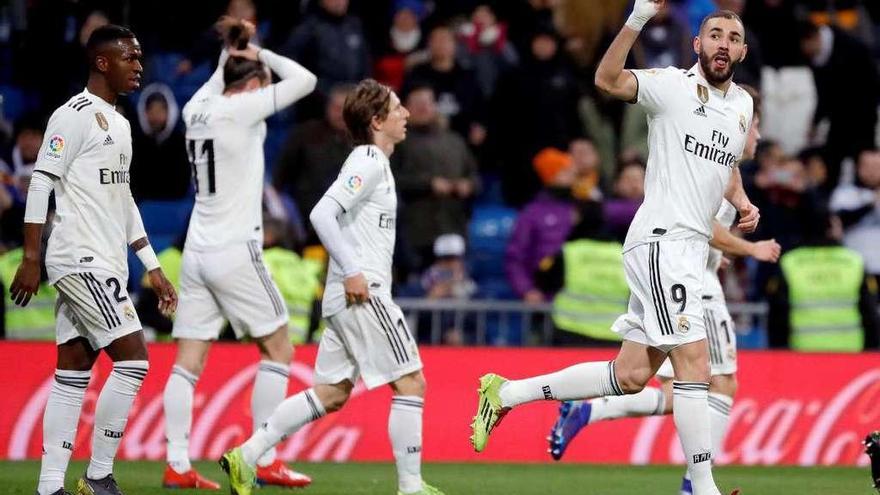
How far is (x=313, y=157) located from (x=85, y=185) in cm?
680

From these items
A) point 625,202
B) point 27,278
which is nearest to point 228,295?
point 27,278

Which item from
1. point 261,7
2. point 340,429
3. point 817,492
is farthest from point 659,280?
point 261,7

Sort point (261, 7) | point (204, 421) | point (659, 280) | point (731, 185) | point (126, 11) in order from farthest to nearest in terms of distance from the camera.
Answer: point (261, 7) → point (126, 11) → point (204, 421) → point (731, 185) → point (659, 280)

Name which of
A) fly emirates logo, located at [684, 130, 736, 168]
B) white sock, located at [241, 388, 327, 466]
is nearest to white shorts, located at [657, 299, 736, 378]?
fly emirates logo, located at [684, 130, 736, 168]

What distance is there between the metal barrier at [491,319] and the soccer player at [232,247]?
3.53 m

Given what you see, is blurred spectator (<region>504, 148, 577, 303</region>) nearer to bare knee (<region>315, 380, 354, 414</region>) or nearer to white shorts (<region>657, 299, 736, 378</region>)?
white shorts (<region>657, 299, 736, 378</region>)

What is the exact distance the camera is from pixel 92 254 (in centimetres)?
838

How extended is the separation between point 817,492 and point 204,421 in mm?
4792

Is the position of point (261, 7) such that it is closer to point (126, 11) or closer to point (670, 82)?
point (126, 11)

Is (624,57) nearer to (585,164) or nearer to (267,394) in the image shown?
(267,394)

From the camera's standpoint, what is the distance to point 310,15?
1625 cm

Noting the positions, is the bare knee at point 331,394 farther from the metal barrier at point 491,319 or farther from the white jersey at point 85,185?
the metal barrier at point 491,319

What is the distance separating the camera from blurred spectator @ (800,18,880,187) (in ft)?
57.2

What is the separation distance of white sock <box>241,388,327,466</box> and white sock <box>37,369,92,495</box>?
102 centimetres
